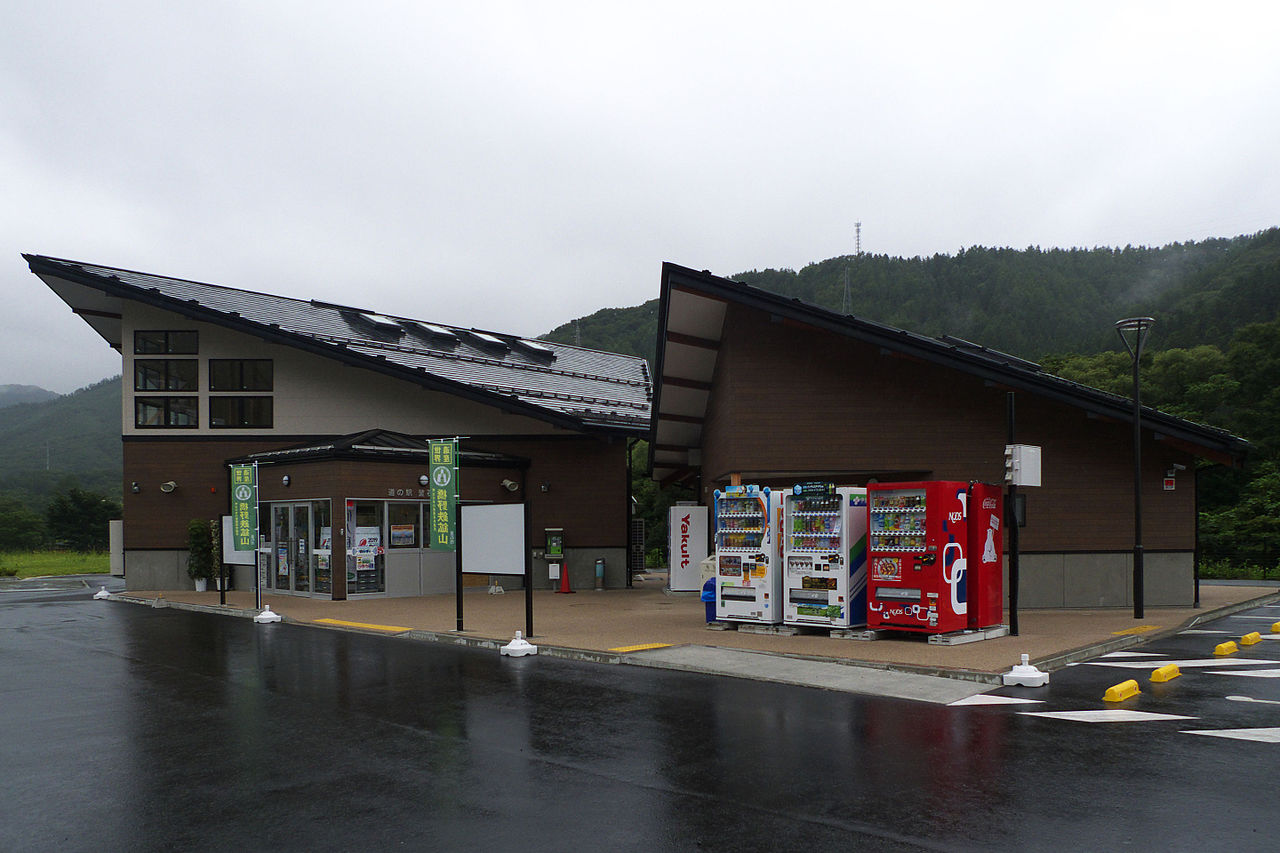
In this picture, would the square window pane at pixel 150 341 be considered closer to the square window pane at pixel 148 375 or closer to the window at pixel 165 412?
the square window pane at pixel 148 375

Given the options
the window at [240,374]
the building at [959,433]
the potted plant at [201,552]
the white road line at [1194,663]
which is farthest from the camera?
the window at [240,374]

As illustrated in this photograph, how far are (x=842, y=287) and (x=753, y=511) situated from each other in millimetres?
62932

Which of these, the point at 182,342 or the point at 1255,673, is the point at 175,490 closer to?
the point at 182,342

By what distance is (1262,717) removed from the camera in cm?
836

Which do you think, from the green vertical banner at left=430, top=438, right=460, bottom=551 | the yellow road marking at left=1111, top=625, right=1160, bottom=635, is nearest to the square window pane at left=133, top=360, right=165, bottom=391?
the green vertical banner at left=430, top=438, right=460, bottom=551

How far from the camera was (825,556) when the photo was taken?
14094 millimetres

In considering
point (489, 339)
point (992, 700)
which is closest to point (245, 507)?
point (489, 339)

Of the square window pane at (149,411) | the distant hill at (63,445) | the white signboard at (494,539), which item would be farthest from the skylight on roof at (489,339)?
the distant hill at (63,445)

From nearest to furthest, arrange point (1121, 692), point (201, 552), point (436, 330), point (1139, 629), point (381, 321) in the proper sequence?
1. point (1121, 692)
2. point (1139, 629)
3. point (201, 552)
4. point (381, 321)
5. point (436, 330)

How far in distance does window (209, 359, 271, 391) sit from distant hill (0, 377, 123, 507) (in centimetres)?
6337

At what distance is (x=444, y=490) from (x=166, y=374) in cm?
1498

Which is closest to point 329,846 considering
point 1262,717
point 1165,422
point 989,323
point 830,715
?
point 830,715

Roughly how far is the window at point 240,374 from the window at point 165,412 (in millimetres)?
858

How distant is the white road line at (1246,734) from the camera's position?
7539 millimetres
